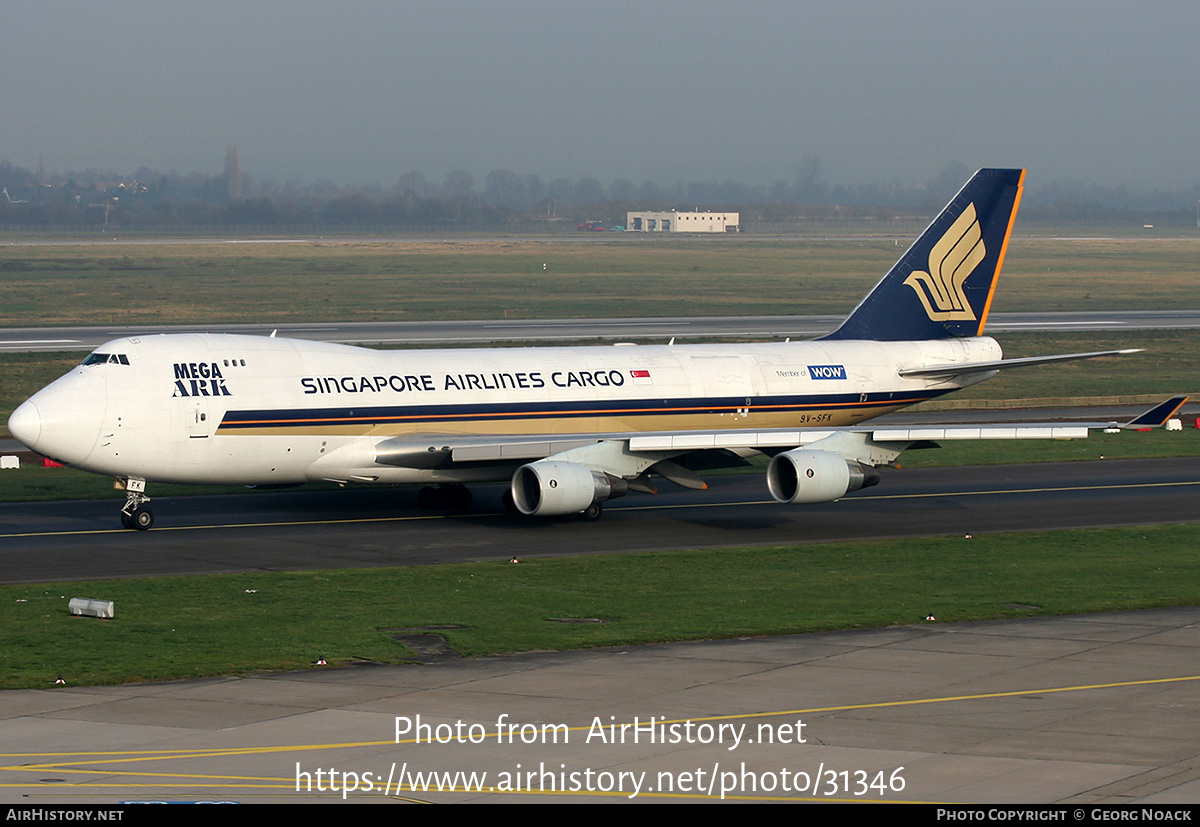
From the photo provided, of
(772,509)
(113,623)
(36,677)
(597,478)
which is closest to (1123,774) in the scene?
(36,677)

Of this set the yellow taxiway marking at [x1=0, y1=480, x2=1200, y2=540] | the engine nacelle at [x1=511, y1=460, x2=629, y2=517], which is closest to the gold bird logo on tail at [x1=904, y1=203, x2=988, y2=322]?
the yellow taxiway marking at [x1=0, y1=480, x2=1200, y2=540]

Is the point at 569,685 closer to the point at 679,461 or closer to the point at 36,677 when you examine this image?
the point at 36,677

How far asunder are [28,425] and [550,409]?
46.5ft

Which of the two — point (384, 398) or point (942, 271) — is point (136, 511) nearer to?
point (384, 398)

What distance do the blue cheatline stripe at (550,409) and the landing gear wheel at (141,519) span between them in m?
3.37

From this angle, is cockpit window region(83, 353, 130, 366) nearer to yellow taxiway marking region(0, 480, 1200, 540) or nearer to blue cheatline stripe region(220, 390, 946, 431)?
blue cheatline stripe region(220, 390, 946, 431)

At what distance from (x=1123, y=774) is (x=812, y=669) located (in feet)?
24.3

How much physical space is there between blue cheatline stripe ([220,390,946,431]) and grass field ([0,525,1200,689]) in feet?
22.1

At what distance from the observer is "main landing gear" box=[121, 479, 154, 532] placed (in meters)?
40.2

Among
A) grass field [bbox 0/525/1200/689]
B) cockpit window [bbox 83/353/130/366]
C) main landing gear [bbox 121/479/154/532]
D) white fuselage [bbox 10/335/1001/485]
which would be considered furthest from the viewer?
main landing gear [bbox 121/479/154/532]

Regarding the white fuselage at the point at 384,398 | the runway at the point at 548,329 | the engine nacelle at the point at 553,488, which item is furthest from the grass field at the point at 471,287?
the engine nacelle at the point at 553,488

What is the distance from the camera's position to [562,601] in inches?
1254

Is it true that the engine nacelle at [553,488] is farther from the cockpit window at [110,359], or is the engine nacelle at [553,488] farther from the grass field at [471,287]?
the grass field at [471,287]

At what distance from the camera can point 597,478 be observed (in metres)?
40.6
